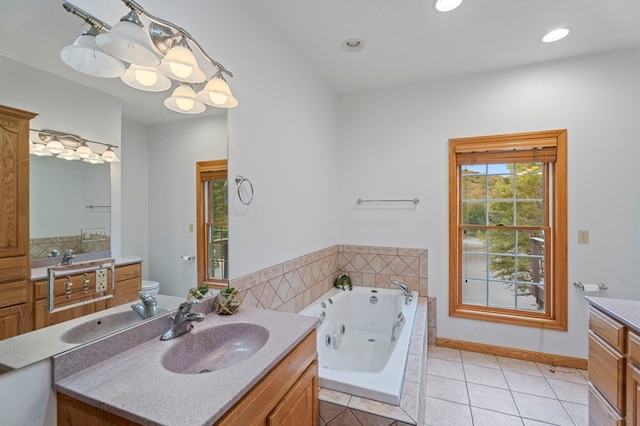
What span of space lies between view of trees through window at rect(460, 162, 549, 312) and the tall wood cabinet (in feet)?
10.4

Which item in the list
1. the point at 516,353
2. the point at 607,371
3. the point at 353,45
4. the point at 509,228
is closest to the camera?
the point at 607,371

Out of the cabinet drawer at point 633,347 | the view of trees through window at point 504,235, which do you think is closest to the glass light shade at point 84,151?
the cabinet drawer at point 633,347

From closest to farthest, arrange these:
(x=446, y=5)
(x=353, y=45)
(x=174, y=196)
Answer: (x=174, y=196)
(x=446, y=5)
(x=353, y=45)

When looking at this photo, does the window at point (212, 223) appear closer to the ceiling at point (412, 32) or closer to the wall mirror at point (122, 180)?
the wall mirror at point (122, 180)

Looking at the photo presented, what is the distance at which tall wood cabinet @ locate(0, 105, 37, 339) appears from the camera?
0.79 m

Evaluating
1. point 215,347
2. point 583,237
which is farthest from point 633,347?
point 215,347

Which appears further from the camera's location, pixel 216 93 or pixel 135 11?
pixel 216 93

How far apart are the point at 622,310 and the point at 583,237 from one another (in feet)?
4.24

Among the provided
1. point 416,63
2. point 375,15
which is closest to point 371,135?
point 416,63

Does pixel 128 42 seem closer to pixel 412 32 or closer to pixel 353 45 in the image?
pixel 353 45

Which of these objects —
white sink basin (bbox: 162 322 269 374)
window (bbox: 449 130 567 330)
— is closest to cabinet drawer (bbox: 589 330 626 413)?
window (bbox: 449 130 567 330)

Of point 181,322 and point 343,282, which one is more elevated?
point 181,322

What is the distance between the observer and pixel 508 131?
2707 millimetres

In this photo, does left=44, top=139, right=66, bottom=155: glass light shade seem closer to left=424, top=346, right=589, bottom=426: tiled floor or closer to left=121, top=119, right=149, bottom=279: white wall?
left=121, top=119, right=149, bottom=279: white wall
